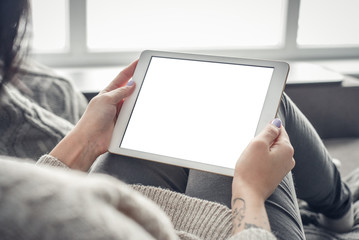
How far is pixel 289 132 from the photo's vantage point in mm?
912

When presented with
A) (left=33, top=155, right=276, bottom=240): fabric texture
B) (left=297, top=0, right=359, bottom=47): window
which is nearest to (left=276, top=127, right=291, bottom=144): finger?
(left=33, top=155, right=276, bottom=240): fabric texture

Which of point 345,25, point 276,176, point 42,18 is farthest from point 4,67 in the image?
point 345,25

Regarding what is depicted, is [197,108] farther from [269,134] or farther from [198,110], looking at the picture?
[269,134]

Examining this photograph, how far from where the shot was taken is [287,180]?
784 mm

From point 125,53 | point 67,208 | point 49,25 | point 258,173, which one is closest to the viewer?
point 67,208

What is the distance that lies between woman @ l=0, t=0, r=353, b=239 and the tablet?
0.03 m

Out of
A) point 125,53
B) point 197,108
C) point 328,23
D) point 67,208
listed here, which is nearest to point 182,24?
point 125,53

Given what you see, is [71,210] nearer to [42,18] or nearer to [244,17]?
[42,18]

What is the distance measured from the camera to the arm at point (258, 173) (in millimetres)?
613

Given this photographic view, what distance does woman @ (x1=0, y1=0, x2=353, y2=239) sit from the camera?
326 millimetres

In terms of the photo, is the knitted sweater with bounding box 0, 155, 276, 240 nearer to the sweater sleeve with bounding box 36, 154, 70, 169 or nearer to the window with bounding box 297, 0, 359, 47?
the sweater sleeve with bounding box 36, 154, 70, 169

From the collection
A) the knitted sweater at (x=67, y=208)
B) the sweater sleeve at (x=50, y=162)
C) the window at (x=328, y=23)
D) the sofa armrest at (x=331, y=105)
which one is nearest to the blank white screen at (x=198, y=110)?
the sweater sleeve at (x=50, y=162)

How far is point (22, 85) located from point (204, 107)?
1.52ft

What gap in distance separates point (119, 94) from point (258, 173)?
0.29m
